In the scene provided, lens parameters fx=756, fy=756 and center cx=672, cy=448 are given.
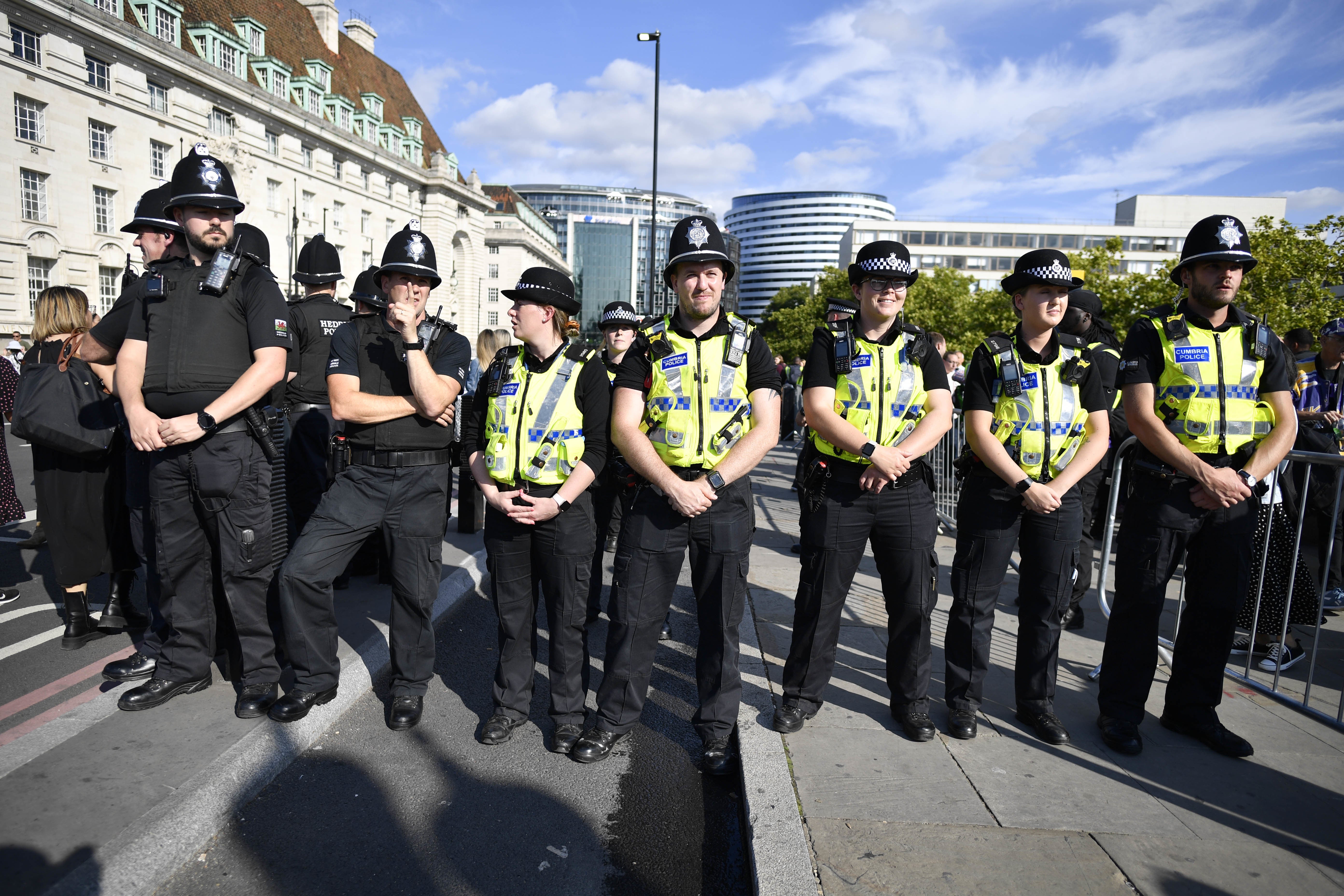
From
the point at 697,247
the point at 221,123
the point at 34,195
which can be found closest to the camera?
the point at 697,247

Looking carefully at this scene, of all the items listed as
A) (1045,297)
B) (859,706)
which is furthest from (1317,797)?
(1045,297)

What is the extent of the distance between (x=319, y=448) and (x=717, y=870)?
13.1 feet

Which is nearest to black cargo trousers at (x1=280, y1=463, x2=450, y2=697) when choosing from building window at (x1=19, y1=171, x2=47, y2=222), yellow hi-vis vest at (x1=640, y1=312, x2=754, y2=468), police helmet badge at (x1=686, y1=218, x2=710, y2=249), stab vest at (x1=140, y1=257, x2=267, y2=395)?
stab vest at (x1=140, y1=257, x2=267, y2=395)

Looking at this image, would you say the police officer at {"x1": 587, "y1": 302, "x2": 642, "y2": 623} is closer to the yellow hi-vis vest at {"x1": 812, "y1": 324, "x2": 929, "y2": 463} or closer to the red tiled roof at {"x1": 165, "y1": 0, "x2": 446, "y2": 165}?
the yellow hi-vis vest at {"x1": 812, "y1": 324, "x2": 929, "y2": 463}

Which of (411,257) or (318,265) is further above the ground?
(318,265)

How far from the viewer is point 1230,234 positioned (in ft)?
11.6

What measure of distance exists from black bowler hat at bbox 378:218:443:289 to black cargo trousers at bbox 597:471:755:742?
4.80ft

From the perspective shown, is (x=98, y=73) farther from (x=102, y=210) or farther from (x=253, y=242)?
(x=253, y=242)

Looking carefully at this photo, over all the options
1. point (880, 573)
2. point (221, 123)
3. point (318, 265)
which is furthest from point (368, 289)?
point (221, 123)

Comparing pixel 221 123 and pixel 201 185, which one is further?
pixel 221 123

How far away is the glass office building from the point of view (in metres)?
130

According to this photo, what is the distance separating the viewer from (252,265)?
379 cm

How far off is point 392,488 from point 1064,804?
3250 mm

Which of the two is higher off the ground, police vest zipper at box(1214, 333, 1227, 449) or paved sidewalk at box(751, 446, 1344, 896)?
police vest zipper at box(1214, 333, 1227, 449)
